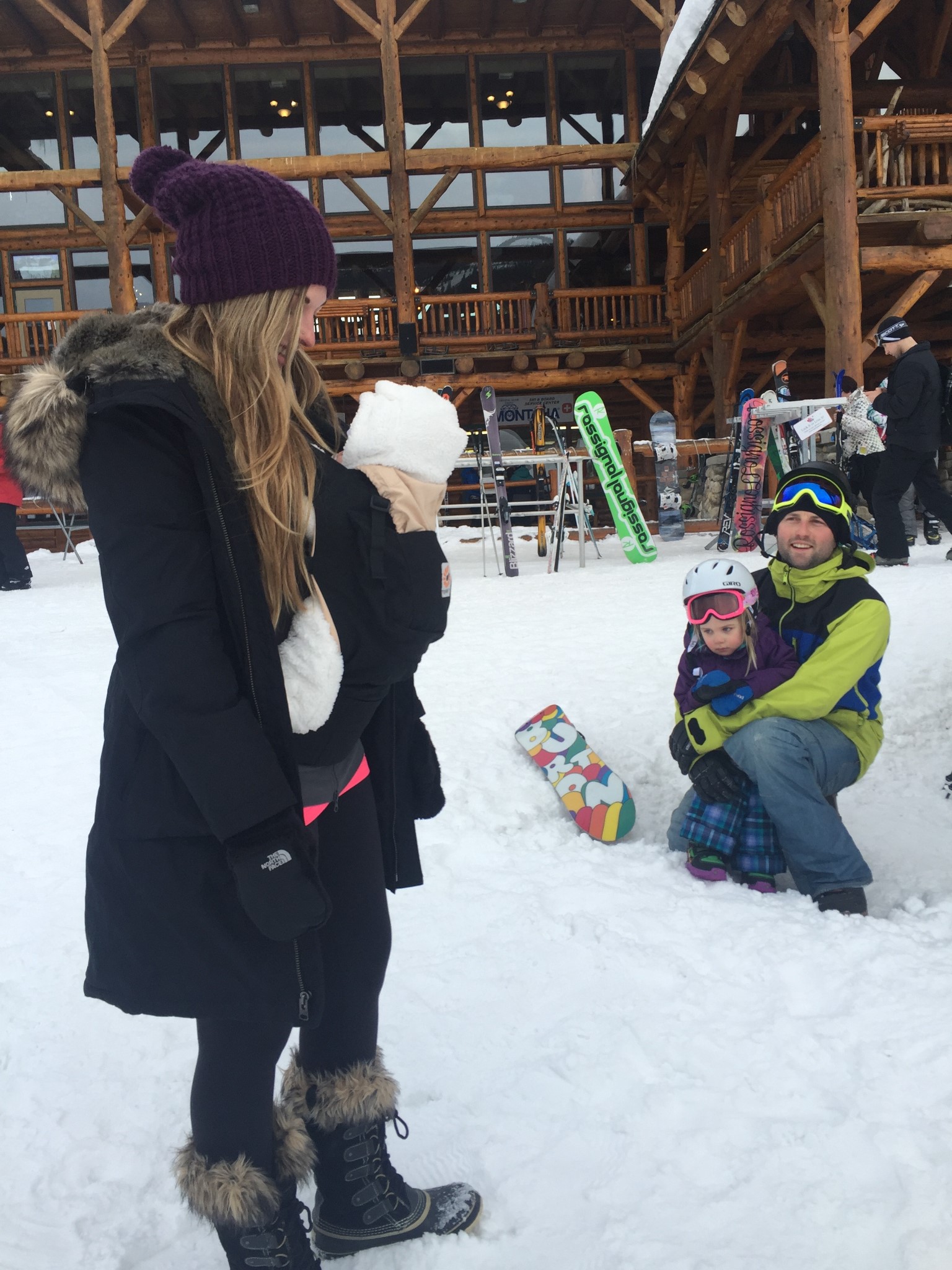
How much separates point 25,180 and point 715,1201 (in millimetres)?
14684

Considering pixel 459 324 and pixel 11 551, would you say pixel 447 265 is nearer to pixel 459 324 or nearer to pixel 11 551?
pixel 459 324

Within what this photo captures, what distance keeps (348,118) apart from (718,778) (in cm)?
1505

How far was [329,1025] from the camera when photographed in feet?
4.78

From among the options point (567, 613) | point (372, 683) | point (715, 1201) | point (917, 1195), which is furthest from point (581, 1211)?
point (567, 613)

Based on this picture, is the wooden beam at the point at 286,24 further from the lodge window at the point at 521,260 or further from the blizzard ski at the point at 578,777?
the blizzard ski at the point at 578,777

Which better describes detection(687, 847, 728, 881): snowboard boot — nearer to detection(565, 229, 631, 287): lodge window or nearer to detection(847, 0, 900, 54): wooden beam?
detection(847, 0, 900, 54): wooden beam

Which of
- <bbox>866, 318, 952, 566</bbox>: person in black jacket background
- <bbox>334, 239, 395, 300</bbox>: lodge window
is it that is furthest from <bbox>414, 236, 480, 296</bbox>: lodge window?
<bbox>866, 318, 952, 566</bbox>: person in black jacket background

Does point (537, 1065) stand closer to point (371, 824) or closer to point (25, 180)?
point (371, 824)

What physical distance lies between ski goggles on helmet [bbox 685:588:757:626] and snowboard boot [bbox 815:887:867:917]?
0.83 m

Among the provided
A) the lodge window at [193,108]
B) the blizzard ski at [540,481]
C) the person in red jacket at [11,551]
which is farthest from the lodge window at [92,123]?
the person in red jacket at [11,551]

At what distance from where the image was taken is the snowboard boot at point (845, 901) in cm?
265

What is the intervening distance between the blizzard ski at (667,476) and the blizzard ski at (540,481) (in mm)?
1101

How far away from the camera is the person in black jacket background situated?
21.4ft

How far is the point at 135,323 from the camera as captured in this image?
122cm
